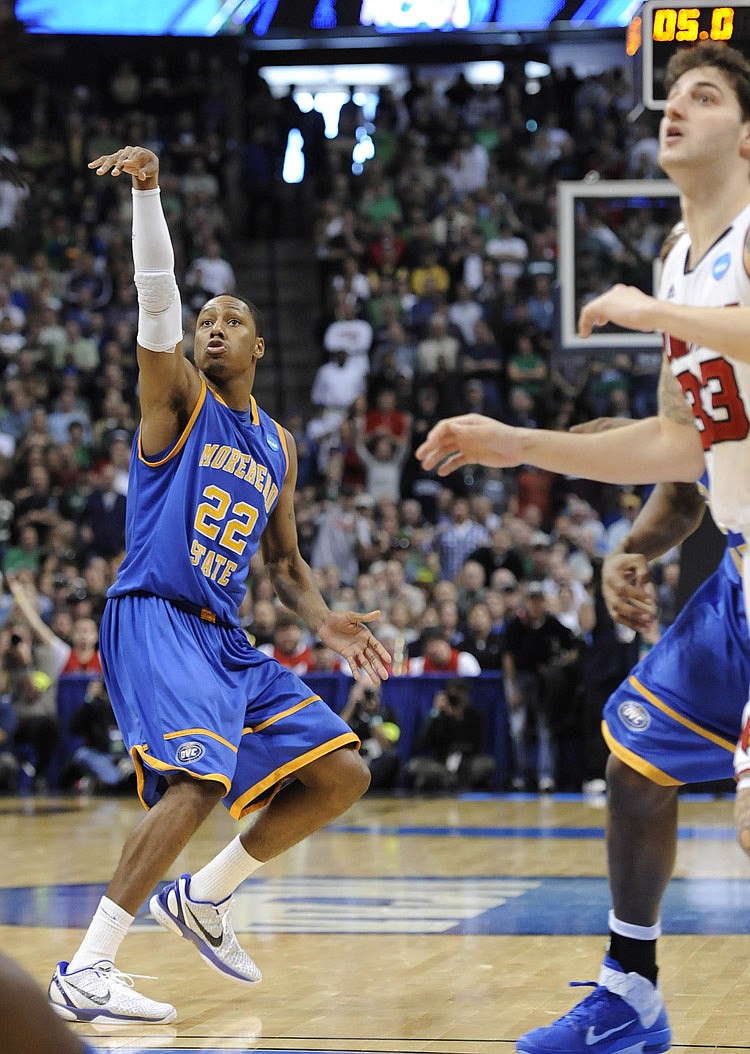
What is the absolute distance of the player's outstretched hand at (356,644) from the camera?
4973 mm

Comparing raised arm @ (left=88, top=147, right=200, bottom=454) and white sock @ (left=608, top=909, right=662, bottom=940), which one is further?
raised arm @ (left=88, top=147, right=200, bottom=454)

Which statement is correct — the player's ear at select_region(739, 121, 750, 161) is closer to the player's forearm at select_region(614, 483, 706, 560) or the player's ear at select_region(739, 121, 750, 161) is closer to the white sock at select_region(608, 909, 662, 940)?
the player's forearm at select_region(614, 483, 706, 560)

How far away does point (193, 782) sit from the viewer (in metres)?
4.68

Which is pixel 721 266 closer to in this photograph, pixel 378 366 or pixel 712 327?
pixel 712 327

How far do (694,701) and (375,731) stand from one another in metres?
8.22

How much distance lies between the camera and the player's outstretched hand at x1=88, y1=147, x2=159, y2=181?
4.47 metres

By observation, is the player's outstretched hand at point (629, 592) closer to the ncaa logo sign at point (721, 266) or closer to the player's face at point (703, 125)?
the ncaa logo sign at point (721, 266)

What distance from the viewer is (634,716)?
13.1ft

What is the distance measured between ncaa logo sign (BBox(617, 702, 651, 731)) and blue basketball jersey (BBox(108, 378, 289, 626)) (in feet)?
4.72

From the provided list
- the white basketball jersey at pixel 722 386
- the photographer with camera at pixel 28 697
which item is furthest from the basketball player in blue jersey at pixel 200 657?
→ the photographer with camera at pixel 28 697

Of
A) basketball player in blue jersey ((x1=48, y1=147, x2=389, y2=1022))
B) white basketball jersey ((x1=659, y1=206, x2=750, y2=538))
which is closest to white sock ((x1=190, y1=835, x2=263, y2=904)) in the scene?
basketball player in blue jersey ((x1=48, y1=147, x2=389, y2=1022))

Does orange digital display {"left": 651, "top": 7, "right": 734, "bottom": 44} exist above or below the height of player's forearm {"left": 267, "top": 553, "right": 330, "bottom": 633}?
above

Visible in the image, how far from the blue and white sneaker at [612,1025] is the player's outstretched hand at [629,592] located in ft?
2.96

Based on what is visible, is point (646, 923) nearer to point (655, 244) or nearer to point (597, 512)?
point (655, 244)
